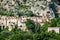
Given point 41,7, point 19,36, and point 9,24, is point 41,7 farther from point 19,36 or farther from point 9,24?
point 19,36

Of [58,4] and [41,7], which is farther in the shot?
[58,4]

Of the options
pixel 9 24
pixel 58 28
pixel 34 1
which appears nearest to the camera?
pixel 58 28

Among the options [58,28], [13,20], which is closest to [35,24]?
[13,20]

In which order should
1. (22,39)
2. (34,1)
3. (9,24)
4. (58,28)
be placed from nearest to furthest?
(22,39), (58,28), (9,24), (34,1)

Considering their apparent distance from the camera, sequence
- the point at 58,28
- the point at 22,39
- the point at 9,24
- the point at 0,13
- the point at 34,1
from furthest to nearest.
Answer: the point at 34,1, the point at 0,13, the point at 9,24, the point at 58,28, the point at 22,39

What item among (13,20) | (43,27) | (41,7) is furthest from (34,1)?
(43,27)

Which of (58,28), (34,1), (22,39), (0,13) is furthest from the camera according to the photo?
(34,1)

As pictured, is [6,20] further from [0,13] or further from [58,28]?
[58,28]

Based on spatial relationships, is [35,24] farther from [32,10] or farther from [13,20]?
[32,10]
